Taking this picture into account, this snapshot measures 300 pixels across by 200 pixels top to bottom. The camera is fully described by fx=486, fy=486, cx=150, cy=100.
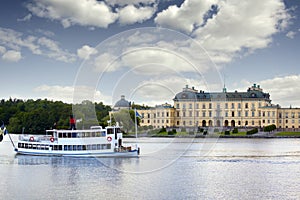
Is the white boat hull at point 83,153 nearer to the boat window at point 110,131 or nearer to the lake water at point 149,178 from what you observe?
the lake water at point 149,178

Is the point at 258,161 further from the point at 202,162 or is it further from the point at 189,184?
the point at 189,184

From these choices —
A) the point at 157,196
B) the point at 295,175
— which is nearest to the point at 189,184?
the point at 157,196

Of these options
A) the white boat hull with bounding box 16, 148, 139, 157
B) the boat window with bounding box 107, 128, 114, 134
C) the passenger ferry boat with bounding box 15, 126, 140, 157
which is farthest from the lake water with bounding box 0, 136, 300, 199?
the boat window with bounding box 107, 128, 114, 134

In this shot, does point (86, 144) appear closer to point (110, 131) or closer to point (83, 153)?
point (83, 153)

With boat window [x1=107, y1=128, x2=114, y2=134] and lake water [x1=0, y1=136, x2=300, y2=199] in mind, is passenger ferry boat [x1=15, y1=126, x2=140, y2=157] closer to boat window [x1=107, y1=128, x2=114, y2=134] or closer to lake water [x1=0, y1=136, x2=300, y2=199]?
boat window [x1=107, y1=128, x2=114, y2=134]

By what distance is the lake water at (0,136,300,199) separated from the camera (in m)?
29.0

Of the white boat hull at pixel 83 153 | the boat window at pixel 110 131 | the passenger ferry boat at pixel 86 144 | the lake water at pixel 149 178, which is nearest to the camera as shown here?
the lake water at pixel 149 178

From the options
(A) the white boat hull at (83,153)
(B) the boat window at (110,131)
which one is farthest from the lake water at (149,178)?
(B) the boat window at (110,131)

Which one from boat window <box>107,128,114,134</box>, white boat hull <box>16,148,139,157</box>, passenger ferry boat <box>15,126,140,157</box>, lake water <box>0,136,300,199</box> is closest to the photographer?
lake water <box>0,136,300,199</box>

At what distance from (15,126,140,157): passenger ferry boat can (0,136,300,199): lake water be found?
1629mm

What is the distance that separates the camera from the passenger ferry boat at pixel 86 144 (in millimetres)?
49094

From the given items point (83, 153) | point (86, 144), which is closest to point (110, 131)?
point (86, 144)

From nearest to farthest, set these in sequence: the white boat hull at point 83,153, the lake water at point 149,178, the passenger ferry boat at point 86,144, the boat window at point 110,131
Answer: the lake water at point 149,178 → the white boat hull at point 83,153 → the passenger ferry boat at point 86,144 → the boat window at point 110,131

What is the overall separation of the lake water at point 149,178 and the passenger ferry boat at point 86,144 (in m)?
1.63
